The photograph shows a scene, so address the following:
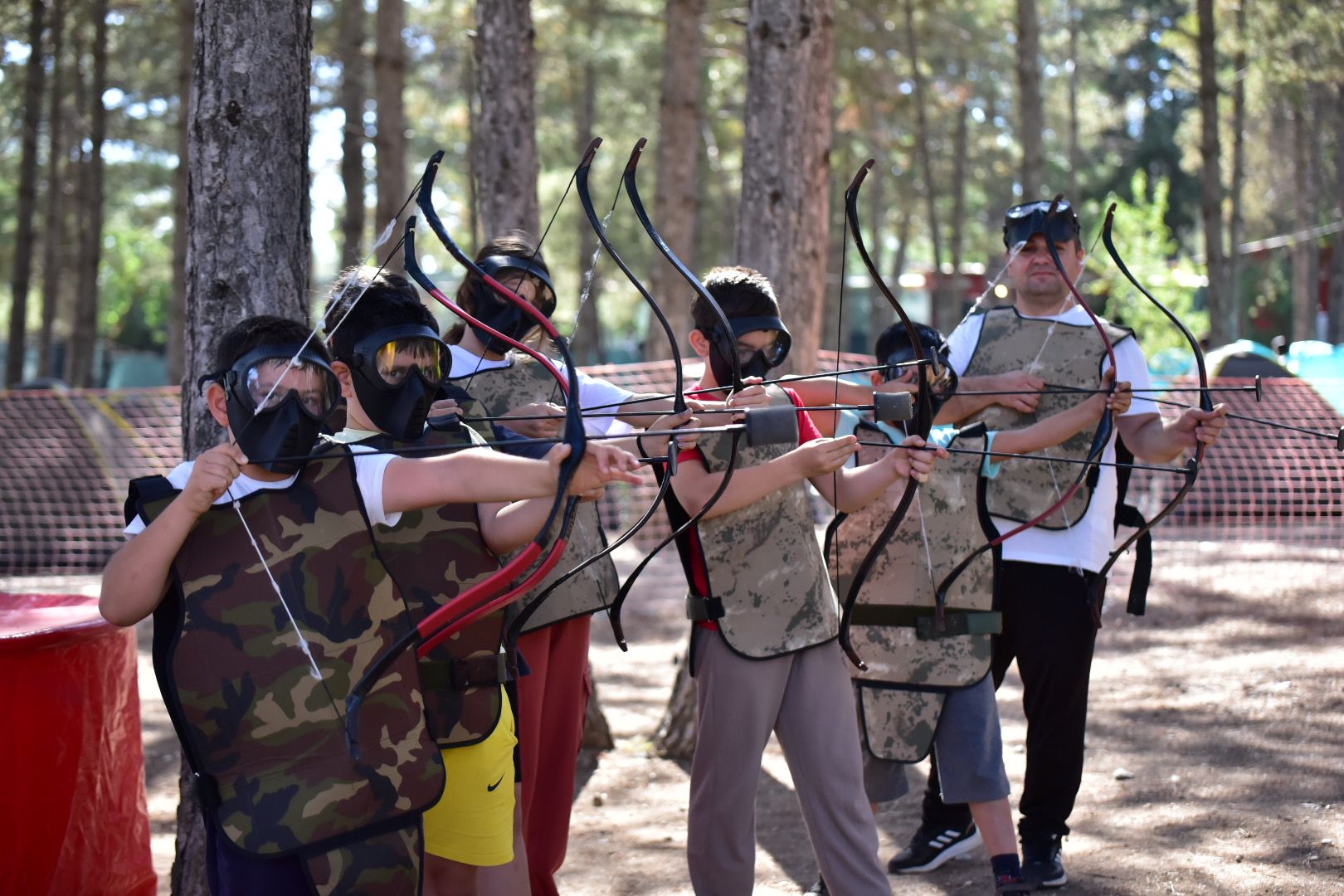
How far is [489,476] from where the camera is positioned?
8.58ft

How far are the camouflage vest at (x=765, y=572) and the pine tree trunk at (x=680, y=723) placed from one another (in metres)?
2.35

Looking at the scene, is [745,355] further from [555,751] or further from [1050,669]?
[1050,669]

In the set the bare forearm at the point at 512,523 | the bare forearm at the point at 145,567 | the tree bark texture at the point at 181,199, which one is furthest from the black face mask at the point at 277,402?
the tree bark texture at the point at 181,199

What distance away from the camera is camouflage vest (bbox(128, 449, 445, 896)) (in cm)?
261

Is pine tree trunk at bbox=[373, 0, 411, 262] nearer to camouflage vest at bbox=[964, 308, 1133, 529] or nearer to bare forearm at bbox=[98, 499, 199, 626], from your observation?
camouflage vest at bbox=[964, 308, 1133, 529]

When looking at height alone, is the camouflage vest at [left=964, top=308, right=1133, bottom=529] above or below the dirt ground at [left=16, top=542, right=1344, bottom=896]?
above

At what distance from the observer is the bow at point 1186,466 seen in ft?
12.3

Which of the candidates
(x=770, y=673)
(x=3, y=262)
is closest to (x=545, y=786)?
(x=770, y=673)

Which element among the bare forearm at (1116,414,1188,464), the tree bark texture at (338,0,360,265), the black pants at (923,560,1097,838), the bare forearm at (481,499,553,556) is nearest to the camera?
the bare forearm at (481,499,553,556)

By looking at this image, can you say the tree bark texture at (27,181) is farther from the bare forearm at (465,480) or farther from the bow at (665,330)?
the bare forearm at (465,480)

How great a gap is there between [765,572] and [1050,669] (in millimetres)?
1116

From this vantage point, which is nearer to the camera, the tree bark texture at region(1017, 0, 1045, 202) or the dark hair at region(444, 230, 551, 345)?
the dark hair at region(444, 230, 551, 345)

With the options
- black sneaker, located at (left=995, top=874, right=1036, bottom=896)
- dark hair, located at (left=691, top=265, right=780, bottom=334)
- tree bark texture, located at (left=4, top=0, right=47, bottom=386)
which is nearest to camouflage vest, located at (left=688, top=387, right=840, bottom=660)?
dark hair, located at (left=691, top=265, right=780, bottom=334)

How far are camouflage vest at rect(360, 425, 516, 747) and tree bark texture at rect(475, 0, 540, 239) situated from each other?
3.65 metres
